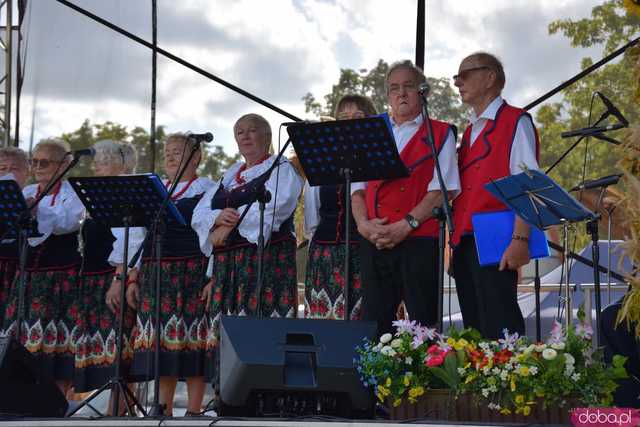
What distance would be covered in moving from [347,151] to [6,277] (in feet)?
10.1

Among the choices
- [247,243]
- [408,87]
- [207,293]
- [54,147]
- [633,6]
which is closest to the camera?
[633,6]

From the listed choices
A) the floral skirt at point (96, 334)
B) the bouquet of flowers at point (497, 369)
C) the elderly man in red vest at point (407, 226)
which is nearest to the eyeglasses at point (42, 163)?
the floral skirt at point (96, 334)

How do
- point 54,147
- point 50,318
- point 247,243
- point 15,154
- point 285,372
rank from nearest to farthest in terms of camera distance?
point 285,372, point 247,243, point 50,318, point 54,147, point 15,154

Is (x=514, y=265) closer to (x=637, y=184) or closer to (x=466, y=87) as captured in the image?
(x=466, y=87)

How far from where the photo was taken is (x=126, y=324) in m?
6.76

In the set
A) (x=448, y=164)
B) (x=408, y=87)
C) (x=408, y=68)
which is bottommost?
(x=448, y=164)

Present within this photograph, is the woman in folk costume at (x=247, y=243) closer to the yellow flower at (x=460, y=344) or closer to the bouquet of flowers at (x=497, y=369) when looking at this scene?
the bouquet of flowers at (x=497, y=369)

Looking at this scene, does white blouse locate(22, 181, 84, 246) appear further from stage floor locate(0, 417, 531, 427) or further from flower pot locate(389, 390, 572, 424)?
flower pot locate(389, 390, 572, 424)

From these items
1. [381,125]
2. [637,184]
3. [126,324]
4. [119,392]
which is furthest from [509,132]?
[126,324]

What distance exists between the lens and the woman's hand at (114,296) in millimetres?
6691

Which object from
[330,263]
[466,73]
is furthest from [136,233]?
[466,73]

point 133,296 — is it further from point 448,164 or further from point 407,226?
point 448,164

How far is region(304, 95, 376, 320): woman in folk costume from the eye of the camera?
Answer: 5.79 metres

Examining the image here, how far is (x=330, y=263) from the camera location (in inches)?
229
